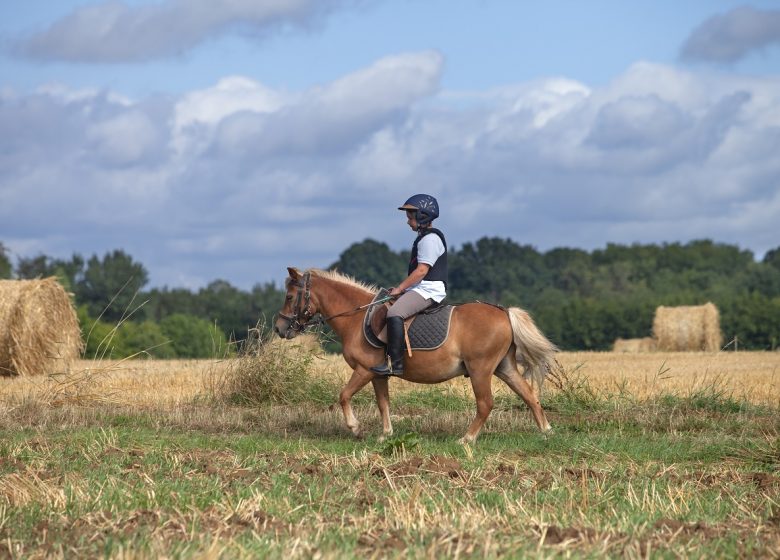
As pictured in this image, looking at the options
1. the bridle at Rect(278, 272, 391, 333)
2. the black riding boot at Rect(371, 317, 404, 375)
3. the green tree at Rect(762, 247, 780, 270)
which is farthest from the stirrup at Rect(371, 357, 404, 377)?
the green tree at Rect(762, 247, 780, 270)

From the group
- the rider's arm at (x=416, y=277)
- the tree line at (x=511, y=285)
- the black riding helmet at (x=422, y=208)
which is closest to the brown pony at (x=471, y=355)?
the rider's arm at (x=416, y=277)

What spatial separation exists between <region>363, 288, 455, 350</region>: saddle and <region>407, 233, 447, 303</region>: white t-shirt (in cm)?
17

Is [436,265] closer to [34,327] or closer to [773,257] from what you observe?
[34,327]

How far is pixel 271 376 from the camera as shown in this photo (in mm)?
14523

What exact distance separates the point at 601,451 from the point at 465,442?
1590 mm

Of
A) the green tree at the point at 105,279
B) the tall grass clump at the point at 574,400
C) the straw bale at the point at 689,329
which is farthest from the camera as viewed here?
the green tree at the point at 105,279

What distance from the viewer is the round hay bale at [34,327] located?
65.9 ft

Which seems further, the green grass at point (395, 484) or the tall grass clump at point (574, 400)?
the tall grass clump at point (574, 400)

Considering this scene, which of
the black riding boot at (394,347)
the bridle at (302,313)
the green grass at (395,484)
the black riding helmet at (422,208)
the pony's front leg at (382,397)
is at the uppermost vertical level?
the black riding helmet at (422,208)

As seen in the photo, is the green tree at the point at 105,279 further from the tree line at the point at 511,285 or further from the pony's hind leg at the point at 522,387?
the pony's hind leg at the point at 522,387

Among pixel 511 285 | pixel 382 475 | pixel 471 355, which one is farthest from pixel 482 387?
pixel 511 285

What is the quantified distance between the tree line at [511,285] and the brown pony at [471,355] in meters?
43.0

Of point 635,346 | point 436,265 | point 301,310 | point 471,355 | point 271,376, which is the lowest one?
point 635,346

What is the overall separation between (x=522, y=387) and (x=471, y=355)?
754mm
